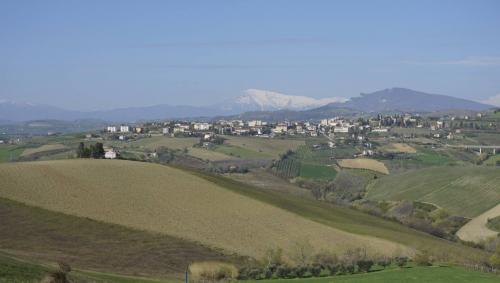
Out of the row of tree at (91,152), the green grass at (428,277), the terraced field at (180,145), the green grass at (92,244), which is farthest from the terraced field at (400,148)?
the green grass at (428,277)

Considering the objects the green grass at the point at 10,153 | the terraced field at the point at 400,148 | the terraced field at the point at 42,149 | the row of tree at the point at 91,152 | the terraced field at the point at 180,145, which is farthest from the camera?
the terraced field at the point at 400,148

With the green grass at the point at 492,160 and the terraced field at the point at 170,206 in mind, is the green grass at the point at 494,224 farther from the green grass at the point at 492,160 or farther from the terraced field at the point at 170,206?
the green grass at the point at 492,160

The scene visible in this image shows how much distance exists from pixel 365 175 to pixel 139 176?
68525mm

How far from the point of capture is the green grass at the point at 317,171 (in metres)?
120

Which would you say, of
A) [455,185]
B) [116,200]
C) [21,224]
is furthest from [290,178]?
[21,224]

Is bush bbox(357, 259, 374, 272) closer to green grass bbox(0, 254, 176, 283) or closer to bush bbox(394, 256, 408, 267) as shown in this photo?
bush bbox(394, 256, 408, 267)

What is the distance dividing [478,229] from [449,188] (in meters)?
21.9

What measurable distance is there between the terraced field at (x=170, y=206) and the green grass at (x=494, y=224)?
30.8 m

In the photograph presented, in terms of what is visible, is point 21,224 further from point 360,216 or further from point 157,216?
point 360,216

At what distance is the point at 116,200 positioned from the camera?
51219mm

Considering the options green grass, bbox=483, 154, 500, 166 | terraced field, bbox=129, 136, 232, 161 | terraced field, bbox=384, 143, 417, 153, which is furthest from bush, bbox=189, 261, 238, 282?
terraced field, bbox=384, 143, 417, 153

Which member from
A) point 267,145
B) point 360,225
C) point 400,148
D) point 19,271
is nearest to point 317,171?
point 267,145

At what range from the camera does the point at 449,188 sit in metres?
96.0

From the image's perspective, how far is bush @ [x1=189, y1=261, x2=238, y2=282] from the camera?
3086cm
